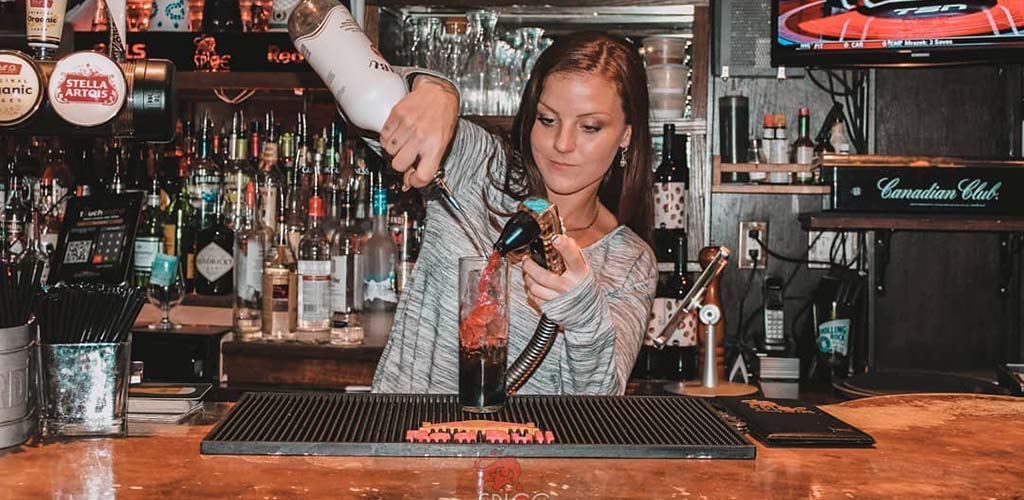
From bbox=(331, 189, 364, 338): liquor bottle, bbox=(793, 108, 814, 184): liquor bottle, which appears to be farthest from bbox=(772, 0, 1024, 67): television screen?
bbox=(331, 189, 364, 338): liquor bottle

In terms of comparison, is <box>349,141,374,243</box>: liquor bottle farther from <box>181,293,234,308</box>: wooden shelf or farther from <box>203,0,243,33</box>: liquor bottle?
<box>203,0,243,33</box>: liquor bottle

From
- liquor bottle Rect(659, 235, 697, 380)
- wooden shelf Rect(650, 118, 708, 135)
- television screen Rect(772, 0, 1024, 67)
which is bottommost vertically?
liquor bottle Rect(659, 235, 697, 380)

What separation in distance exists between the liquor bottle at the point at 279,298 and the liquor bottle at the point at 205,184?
1.14ft

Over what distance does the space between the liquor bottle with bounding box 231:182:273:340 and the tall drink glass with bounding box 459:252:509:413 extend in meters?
1.74

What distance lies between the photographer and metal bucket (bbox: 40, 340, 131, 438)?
4.27ft

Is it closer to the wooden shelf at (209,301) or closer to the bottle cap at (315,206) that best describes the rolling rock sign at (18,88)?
the bottle cap at (315,206)

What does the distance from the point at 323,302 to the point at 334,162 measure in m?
0.49

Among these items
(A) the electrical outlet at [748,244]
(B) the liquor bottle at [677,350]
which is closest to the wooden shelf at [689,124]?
(B) the liquor bottle at [677,350]

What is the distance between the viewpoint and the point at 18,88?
1.55 metres

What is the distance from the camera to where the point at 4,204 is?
335 cm

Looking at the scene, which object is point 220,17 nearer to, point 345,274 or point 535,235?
point 345,274

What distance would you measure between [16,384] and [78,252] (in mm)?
1170

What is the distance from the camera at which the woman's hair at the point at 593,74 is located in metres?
2.01

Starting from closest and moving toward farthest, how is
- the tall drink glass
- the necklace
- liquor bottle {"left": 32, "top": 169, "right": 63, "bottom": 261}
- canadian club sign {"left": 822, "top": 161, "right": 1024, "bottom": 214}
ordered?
the tall drink glass < the necklace < canadian club sign {"left": 822, "top": 161, "right": 1024, "bottom": 214} < liquor bottle {"left": 32, "top": 169, "right": 63, "bottom": 261}
